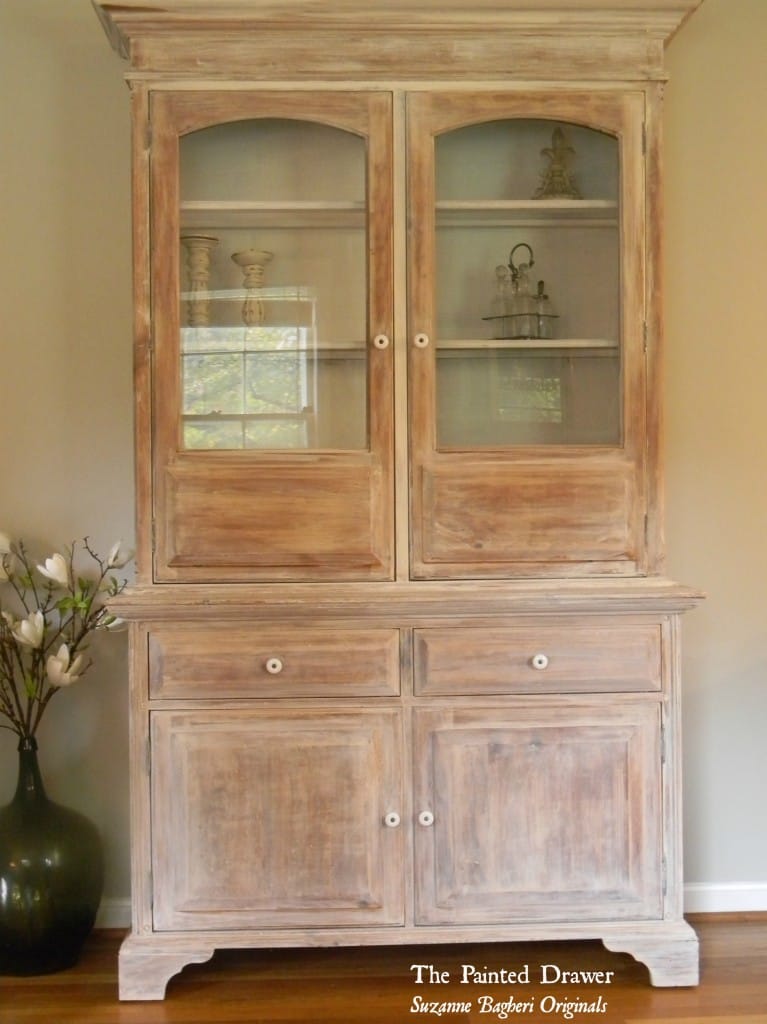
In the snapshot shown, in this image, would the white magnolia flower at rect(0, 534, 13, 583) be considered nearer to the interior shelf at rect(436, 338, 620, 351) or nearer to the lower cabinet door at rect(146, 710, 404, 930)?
the lower cabinet door at rect(146, 710, 404, 930)

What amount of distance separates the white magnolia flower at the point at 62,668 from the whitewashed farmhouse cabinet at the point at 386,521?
30 centimetres

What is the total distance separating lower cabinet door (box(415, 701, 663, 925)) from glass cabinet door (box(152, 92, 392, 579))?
441 mm

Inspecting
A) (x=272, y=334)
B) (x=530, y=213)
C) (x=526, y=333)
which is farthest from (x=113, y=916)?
(x=530, y=213)

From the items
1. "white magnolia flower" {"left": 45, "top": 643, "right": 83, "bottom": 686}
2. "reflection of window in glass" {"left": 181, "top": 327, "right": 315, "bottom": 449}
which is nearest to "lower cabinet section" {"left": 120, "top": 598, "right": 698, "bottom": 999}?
"white magnolia flower" {"left": 45, "top": 643, "right": 83, "bottom": 686}

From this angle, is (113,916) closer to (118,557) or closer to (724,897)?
(118,557)

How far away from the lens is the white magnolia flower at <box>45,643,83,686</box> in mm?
2467

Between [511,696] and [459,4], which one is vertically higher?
[459,4]

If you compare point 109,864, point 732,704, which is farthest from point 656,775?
point 109,864

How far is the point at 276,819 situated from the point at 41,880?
1.88ft

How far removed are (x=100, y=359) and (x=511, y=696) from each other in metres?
1.31

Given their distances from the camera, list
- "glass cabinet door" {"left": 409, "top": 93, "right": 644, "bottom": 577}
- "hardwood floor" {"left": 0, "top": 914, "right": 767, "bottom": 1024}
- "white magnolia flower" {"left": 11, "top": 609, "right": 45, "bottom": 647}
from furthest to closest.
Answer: "white magnolia flower" {"left": 11, "top": 609, "right": 45, "bottom": 647}
"glass cabinet door" {"left": 409, "top": 93, "right": 644, "bottom": 577}
"hardwood floor" {"left": 0, "top": 914, "right": 767, "bottom": 1024}

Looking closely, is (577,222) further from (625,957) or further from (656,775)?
(625,957)

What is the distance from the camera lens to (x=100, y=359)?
106 inches

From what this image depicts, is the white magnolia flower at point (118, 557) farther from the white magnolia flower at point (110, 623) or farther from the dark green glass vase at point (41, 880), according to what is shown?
the dark green glass vase at point (41, 880)
